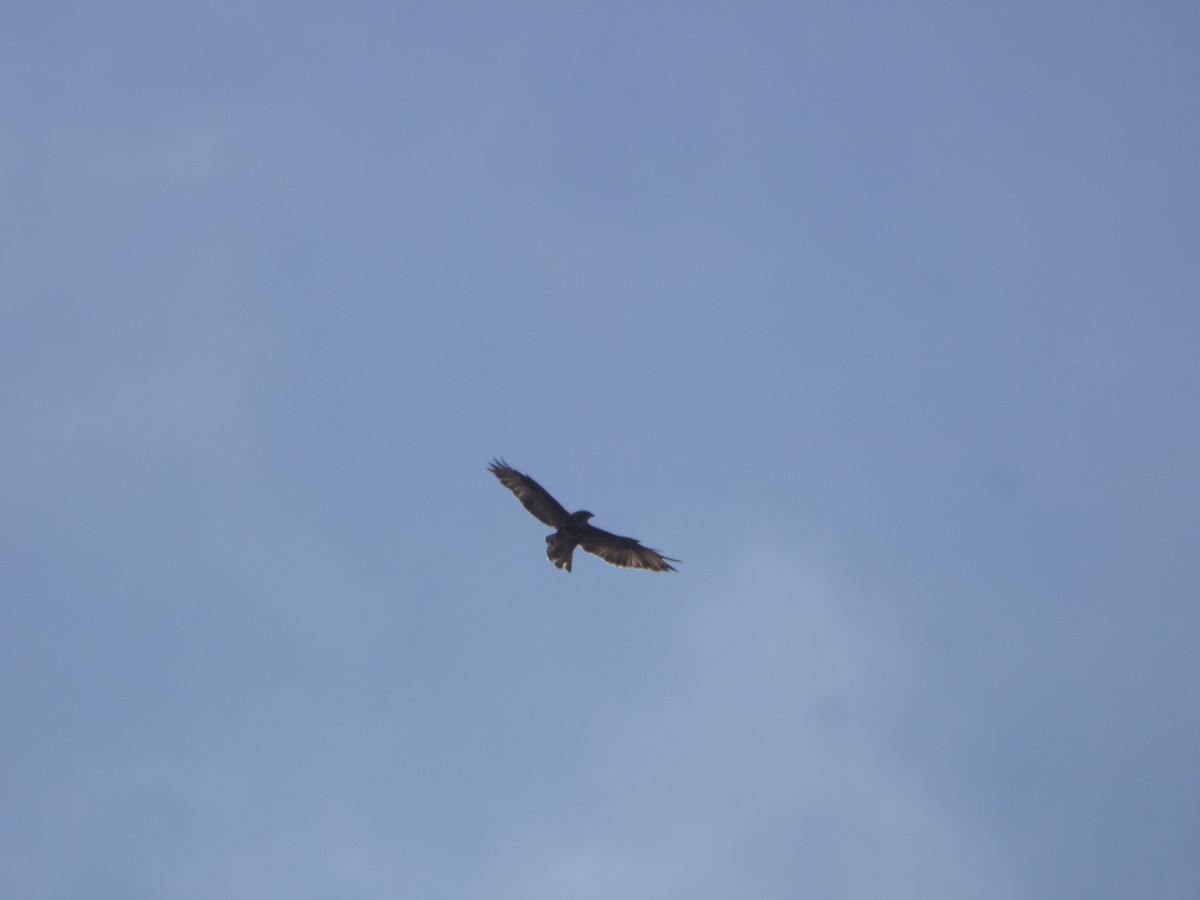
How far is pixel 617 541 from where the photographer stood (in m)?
26.0

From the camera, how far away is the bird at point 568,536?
83.6ft

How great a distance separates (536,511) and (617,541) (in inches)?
86.9

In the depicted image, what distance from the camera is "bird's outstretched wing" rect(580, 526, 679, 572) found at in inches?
1024

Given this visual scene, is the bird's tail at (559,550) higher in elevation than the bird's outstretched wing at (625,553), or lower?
lower

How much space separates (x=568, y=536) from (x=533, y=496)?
52.6 inches

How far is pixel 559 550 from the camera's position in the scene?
2550 cm

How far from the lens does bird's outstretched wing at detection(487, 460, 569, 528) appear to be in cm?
2550

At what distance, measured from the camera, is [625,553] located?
26.4 meters

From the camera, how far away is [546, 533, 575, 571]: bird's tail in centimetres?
2544

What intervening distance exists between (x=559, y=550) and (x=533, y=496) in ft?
4.93

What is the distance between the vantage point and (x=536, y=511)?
2570cm

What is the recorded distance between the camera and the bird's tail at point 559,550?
83.5 feet

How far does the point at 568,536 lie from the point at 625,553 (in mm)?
1772

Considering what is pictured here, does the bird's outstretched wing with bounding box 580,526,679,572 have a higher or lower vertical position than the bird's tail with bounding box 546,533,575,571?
higher
